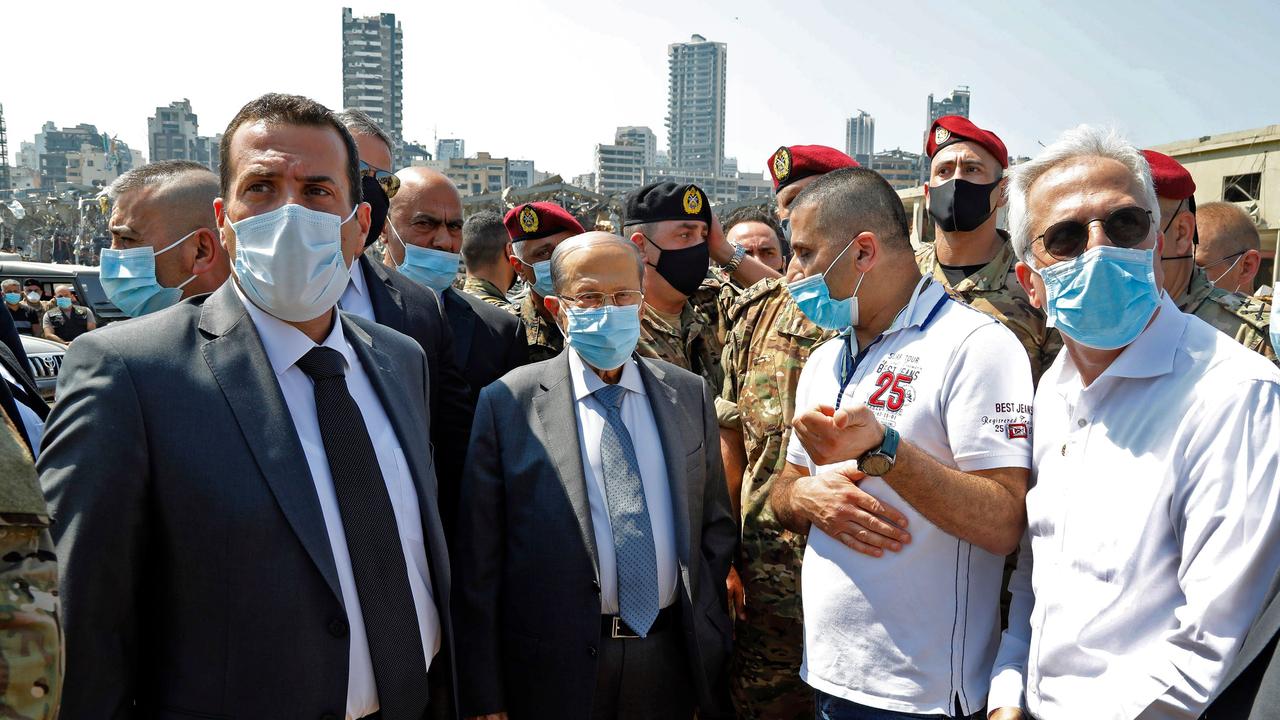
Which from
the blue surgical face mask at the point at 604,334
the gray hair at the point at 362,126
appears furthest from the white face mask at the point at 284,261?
the gray hair at the point at 362,126

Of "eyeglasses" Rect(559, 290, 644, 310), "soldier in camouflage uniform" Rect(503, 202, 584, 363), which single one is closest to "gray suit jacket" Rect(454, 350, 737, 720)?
"eyeglasses" Rect(559, 290, 644, 310)

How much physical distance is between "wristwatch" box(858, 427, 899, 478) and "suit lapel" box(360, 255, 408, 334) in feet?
6.75

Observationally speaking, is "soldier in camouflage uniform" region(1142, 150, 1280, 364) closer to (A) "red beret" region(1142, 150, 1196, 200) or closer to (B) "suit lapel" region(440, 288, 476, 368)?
(A) "red beret" region(1142, 150, 1196, 200)

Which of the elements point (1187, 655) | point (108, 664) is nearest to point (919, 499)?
point (1187, 655)

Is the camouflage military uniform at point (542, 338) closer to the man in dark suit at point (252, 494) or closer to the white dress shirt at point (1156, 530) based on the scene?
the man in dark suit at point (252, 494)

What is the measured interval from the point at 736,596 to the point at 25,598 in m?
2.61

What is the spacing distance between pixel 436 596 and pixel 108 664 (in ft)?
2.64

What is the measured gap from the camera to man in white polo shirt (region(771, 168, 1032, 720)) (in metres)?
2.20

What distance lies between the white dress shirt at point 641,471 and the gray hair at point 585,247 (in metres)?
0.31

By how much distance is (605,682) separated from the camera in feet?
8.94

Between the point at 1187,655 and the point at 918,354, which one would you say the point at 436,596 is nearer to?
the point at 918,354

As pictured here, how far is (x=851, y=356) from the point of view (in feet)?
8.95

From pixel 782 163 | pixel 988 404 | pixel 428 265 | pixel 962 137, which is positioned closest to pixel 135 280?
pixel 428 265

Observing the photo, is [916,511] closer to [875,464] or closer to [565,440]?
[875,464]
